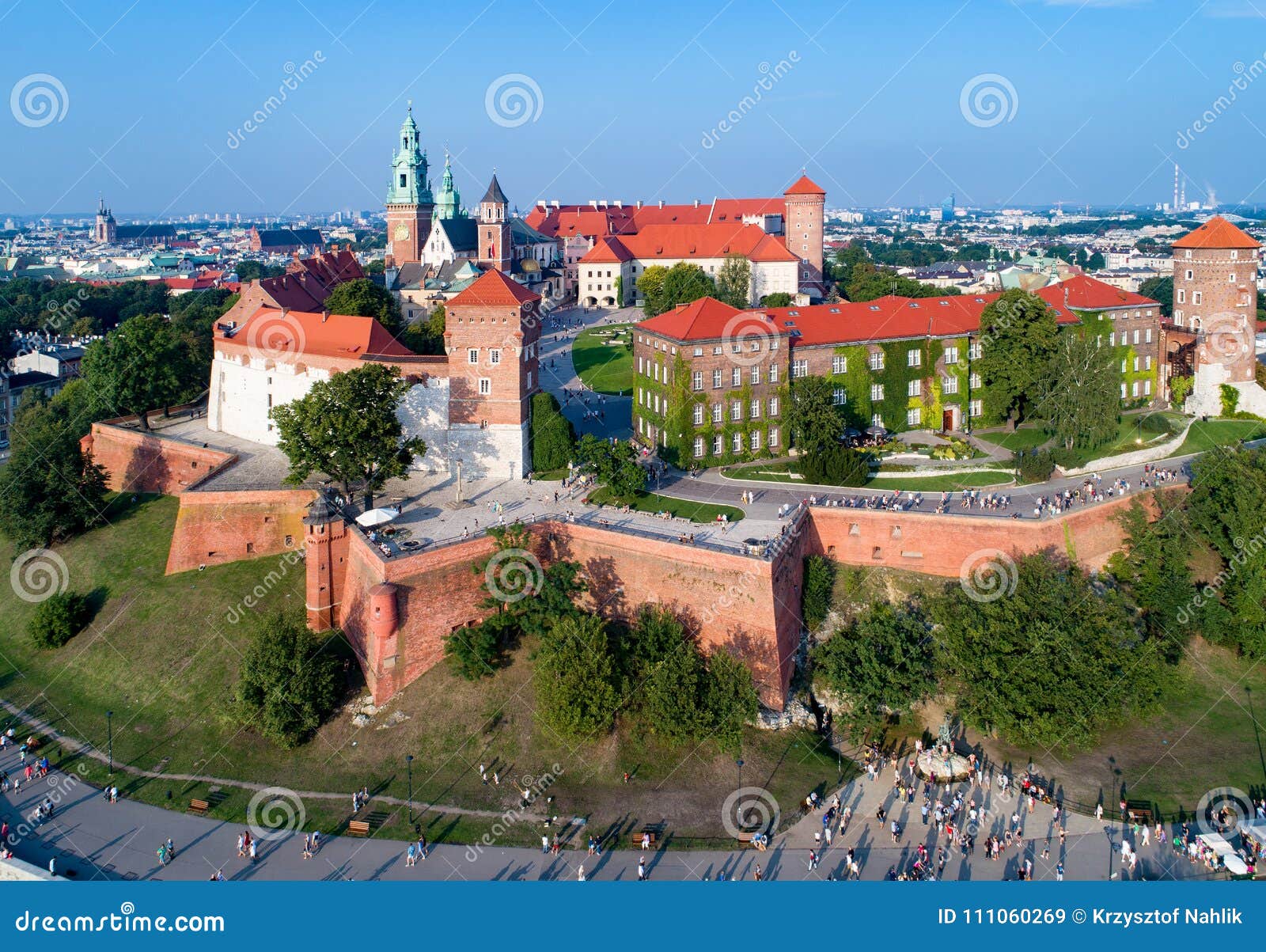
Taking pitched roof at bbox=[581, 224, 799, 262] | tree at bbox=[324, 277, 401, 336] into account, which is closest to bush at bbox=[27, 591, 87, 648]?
tree at bbox=[324, 277, 401, 336]

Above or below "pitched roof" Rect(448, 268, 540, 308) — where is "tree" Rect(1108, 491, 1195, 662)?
below

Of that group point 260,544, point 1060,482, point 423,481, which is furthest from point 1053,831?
point 260,544

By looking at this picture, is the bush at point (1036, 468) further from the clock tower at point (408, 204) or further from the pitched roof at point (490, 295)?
the clock tower at point (408, 204)

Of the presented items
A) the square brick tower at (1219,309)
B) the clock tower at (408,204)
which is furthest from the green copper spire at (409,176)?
the square brick tower at (1219,309)

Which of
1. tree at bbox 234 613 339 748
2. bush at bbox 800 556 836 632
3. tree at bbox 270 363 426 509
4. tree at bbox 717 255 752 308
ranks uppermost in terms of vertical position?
tree at bbox 717 255 752 308

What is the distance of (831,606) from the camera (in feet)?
130

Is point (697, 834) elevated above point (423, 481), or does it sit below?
below

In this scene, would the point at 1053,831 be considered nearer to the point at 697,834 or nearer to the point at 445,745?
the point at 697,834

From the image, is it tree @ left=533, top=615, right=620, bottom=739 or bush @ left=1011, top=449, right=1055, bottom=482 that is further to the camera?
bush @ left=1011, top=449, right=1055, bottom=482

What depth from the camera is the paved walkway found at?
29.6m

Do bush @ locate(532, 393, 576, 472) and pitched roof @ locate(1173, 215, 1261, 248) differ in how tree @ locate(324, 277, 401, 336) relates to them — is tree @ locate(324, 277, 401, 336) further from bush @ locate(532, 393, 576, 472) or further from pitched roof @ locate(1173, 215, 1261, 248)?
pitched roof @ locate(1173, 215, 1261, 248)

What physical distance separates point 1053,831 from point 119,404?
47038 mm

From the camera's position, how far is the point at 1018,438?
5209cm

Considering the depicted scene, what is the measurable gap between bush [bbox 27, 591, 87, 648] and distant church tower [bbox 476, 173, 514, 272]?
5783cm
